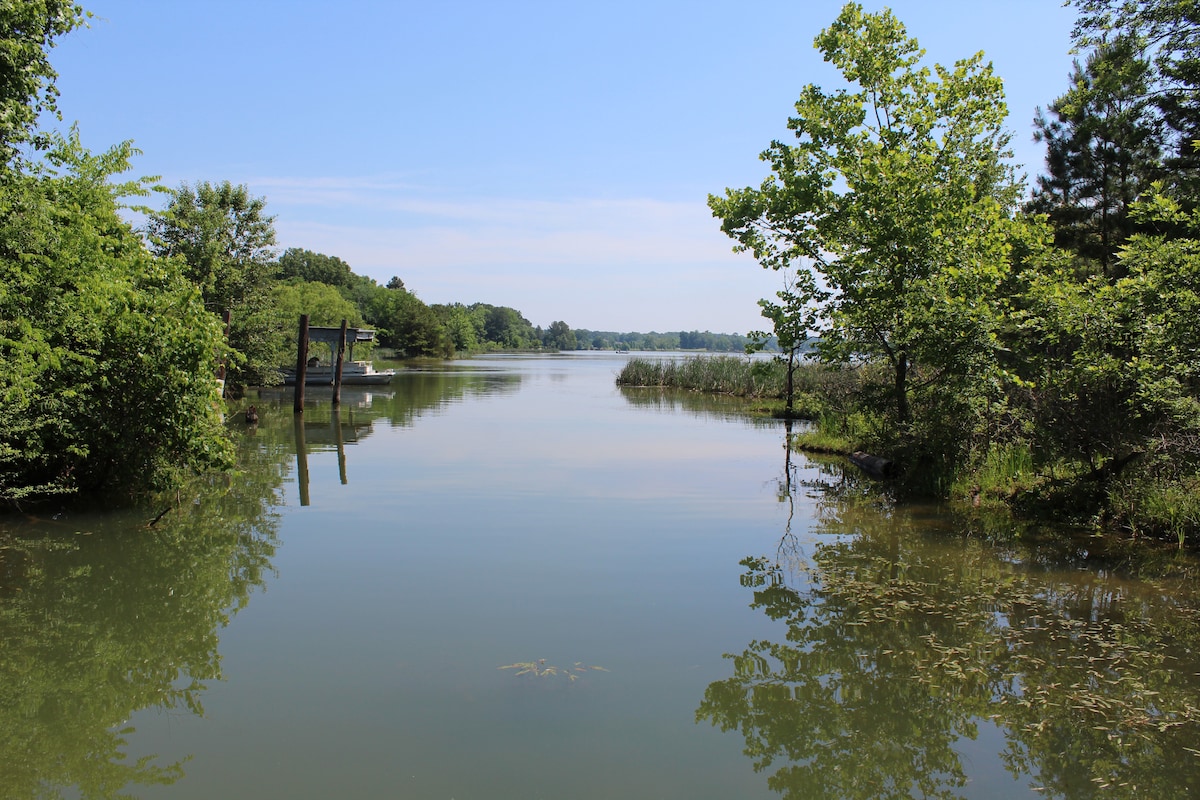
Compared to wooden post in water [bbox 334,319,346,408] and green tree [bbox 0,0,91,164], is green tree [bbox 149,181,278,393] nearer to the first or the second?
wooden post in water [bbox 334,319,346,408]

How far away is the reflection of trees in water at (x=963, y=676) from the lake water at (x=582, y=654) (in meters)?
0.03

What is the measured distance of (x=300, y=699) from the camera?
5512mm

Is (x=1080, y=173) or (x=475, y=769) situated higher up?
(x=1080, y=173)

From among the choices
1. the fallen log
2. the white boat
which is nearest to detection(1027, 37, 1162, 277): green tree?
the fallen log

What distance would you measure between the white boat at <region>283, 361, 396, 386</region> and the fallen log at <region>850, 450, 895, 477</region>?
27.0 meters

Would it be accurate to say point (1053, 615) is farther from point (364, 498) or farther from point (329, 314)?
point (329, 314)

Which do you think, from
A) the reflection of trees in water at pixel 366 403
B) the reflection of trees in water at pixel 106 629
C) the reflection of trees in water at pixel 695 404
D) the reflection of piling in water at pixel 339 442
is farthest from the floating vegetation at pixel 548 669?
the reflection of trees in water at pixel 695 404

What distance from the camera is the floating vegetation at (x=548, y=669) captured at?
597cm

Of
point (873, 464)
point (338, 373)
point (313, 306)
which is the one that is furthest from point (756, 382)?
point (313, 306)

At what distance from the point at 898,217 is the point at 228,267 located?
2282 cm

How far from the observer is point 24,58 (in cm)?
1007

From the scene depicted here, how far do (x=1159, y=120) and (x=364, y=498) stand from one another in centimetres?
1455

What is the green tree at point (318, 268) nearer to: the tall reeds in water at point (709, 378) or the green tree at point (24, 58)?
the tall reeds in water at point (709, 378)

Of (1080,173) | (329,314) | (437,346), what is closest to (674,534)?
(1080,173)
